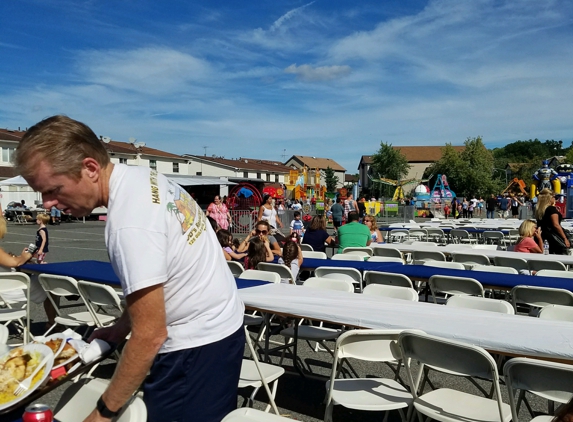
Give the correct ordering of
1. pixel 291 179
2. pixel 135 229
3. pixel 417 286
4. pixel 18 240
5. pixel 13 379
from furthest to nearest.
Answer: pixel 291 179
pixel 18 240
pixel 417 286
pixel 13 379
pixel 135 229

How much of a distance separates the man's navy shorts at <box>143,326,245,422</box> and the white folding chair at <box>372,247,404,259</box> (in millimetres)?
6465

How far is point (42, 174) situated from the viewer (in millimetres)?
1494

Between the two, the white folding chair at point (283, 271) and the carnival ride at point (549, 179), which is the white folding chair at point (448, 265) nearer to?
the white folding chair at point (283, 271)

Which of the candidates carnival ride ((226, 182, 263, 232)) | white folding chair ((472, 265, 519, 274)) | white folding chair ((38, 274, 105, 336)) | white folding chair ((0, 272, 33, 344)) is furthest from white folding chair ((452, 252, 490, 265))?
carnival ride ((226, 182, 263, 232))

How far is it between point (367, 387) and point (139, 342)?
2245 millimetres

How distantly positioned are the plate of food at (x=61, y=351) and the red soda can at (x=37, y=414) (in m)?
0.13

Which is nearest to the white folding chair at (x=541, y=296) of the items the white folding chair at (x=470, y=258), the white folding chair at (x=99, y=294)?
the white folding chair at (x=470, y=258)

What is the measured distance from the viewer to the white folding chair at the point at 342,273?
5801 millimetres

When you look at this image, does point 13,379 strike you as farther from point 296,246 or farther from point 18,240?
point 18,240

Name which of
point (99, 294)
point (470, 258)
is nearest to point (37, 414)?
point (99, 294)

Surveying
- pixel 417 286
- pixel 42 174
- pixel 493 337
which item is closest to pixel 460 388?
pixel 493 337

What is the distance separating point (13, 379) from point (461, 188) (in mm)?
57452

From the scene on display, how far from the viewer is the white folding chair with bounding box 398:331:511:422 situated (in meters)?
2.70

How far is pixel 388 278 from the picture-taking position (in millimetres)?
5449
